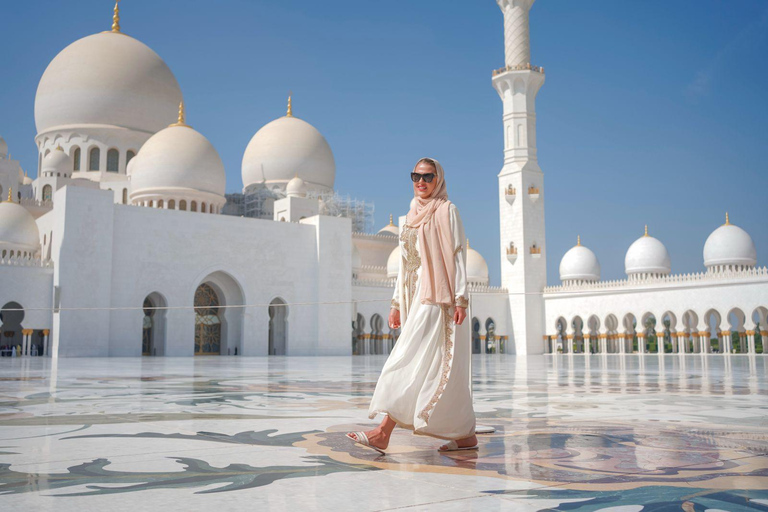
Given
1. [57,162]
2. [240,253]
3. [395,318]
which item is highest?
[57,162]

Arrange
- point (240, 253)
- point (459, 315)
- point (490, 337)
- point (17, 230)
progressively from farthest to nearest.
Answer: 1. point (490, 337)
2. point (240, 253)
3. point (17, 230)
4. point (459, 315)

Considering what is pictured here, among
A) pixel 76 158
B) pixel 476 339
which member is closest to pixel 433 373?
pixel 76 158

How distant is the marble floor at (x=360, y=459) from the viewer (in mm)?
1982

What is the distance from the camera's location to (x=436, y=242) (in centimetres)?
326

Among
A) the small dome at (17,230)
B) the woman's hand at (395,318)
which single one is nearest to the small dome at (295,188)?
the small dome at (17,230)

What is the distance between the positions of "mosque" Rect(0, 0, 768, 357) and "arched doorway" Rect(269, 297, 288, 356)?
0.16 feet

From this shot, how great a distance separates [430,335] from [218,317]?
20643mm

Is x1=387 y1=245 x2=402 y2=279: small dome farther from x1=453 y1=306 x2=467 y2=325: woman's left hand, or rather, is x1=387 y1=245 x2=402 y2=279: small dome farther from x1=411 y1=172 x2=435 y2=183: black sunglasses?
x1=453 y1=306 x2=467 y2=325: woman's left hand

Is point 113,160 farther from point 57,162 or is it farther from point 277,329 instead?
point 277,329

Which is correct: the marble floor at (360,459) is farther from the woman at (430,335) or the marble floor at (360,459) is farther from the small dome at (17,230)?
the small dome at (17,230)

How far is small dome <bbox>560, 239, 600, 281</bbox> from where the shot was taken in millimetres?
29181

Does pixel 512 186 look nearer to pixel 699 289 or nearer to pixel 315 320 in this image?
pixel 699 289

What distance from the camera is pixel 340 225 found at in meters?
24.4

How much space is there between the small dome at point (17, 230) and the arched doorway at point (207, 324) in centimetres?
497
